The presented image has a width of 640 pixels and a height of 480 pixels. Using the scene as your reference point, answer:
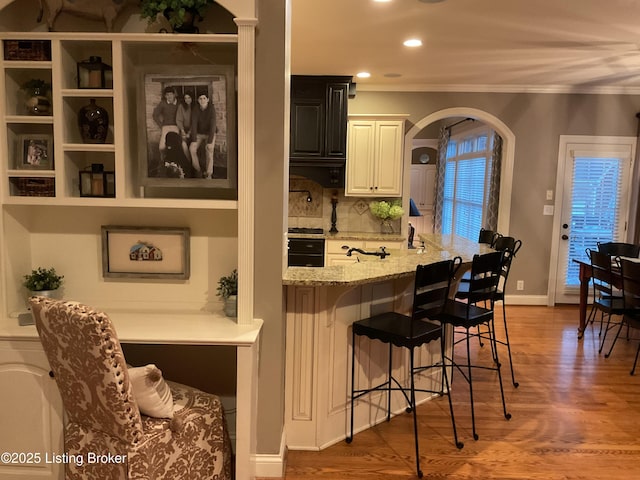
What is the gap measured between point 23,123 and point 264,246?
1.31 meters

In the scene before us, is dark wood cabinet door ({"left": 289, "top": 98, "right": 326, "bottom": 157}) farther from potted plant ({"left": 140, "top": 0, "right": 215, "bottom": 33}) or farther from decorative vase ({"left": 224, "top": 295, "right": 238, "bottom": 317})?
decorative vase ({"left": 224, "top": 295, "right": 238, "bottom": 317})

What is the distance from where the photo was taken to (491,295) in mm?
3295

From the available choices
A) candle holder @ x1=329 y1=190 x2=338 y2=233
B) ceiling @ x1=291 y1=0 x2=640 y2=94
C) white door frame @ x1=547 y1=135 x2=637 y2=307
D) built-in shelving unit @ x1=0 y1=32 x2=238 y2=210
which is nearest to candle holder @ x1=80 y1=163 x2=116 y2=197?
built-in shelving unit @ x1=0 y1=32 x2=238 y2=210

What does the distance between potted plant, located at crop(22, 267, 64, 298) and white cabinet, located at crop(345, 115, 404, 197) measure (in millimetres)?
3754

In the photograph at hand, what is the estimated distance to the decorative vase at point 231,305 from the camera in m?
2.44

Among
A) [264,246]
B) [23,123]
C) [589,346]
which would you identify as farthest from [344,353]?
[589,346]

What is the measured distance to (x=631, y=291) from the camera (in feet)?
12.9

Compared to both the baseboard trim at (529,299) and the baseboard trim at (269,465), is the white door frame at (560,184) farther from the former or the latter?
the baseboard trim at (269,465)

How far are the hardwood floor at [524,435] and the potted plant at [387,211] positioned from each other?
2216 mm

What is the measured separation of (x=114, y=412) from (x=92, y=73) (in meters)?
1.55

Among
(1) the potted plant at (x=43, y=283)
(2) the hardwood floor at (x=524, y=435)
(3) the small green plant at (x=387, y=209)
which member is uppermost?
(3) the small green plant at (x=387, y=209)

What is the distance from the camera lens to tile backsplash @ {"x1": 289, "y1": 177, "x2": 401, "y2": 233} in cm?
602

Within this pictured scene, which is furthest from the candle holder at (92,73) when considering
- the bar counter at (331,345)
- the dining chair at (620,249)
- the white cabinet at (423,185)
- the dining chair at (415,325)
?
the white cabinet at (423,185)

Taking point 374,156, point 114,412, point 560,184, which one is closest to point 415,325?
point 114,412
